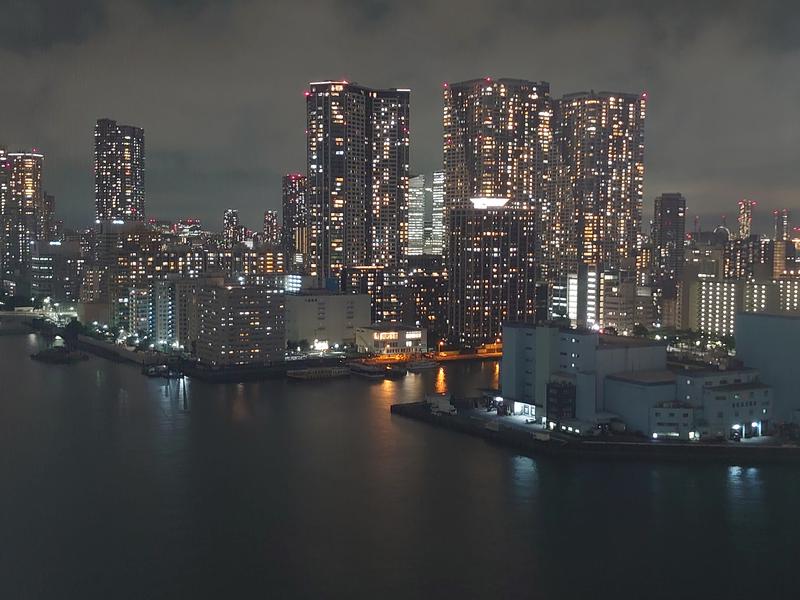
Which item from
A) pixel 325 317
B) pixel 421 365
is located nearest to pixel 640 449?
pixel 421 365

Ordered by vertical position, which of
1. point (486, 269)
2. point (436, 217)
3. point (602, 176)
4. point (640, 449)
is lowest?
point (640, 449)

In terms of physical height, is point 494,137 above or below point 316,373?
above

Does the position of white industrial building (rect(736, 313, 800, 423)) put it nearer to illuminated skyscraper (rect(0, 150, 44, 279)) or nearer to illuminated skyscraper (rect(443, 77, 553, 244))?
illuminated skyscraper (rect(443, 77, 553, 244))

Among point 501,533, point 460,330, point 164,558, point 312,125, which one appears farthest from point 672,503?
point 312,125

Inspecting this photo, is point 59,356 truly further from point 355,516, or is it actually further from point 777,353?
point 777,353

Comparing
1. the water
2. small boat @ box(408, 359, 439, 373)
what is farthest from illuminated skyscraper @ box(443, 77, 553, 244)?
the water

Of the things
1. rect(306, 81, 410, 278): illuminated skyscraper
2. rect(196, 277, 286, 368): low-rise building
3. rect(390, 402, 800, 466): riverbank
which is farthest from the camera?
rect(306, 81, 410, 278): illuminated skyscraper

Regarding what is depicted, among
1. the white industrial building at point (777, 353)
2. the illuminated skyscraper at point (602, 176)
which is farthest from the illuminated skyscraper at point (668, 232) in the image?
the white industrial building at point (777, 353)
